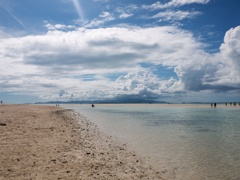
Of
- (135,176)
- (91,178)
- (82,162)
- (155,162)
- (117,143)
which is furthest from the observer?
(117,143)

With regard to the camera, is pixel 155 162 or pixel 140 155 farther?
pixel 140 155

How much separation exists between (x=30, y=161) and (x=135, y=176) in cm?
573

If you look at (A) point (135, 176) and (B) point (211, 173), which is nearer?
(A) point (135, 176)

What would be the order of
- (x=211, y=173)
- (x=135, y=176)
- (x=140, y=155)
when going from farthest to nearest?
1. (x=140, y=155)
2. (x=211, y=173)
3. (x=135, y=176)

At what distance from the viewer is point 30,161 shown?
12125 millimetres

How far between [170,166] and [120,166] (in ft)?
9.70

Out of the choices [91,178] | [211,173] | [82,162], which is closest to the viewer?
[91,178]

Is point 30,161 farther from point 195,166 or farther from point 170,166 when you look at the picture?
point 195,166

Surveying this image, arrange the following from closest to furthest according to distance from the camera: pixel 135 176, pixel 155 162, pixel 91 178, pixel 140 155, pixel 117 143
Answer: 1. pixel 91 178
2. pixel 135 176
3. pixel 155 162
4. pixel 140 155
5. pixel 117 143

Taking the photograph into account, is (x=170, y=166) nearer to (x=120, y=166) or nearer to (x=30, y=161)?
(x=120, y=166)

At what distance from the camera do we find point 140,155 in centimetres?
1553

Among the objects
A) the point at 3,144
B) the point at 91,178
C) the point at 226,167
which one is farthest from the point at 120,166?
the point at 3,144

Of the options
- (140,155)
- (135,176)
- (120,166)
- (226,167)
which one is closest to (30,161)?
(120,166)

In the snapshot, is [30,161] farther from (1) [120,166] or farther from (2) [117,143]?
(2) [117,143]
